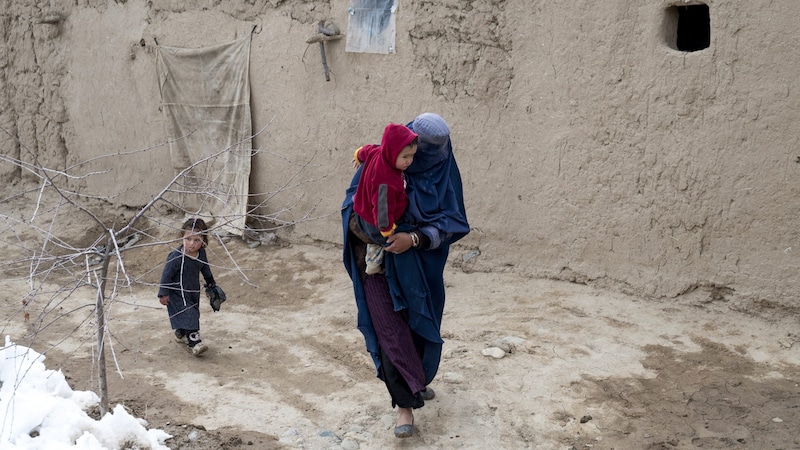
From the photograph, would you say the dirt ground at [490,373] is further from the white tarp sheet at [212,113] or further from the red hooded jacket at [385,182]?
the white tarp sheet at [212,113]

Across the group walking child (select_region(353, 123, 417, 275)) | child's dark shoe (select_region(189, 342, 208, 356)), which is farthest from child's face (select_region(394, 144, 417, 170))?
child's dark shoe (select_region(189, 342, 208, 356))

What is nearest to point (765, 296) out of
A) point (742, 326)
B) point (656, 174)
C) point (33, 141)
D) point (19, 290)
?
point (742, 326)

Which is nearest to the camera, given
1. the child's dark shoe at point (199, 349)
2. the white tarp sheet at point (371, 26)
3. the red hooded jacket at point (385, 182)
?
the red hooded jacket at point (385, 182)

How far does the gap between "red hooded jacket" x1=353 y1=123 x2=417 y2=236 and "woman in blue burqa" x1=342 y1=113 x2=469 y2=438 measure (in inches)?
3.4

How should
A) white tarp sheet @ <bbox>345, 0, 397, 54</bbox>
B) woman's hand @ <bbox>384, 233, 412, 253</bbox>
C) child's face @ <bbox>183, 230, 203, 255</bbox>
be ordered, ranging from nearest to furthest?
woman's hand @ <bbox>384, 233, 412, 253</bbox>, child's face @ <bbox>183, 230, 203, 255</bbox>, white tarp sheet @ <bbox>345, 0, 397, 54</bbox>

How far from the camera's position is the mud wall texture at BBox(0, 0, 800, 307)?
448 cm

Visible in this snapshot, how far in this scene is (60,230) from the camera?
26.1 feet

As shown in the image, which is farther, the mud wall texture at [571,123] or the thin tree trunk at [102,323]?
the mud wall texture at [571,123]

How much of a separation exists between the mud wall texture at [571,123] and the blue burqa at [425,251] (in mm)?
1413

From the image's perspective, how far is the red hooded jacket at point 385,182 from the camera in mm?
3328

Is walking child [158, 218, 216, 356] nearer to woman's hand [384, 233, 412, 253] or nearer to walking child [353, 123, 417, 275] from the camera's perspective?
walking child [353, 123, 417, 275]

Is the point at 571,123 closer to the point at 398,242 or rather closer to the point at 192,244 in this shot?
the point at 398,242

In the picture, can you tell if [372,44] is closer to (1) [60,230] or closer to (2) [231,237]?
(2) [231,237]

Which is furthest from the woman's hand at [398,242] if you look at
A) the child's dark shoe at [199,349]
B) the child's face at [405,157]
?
the child's dark shoe at [199,349]
